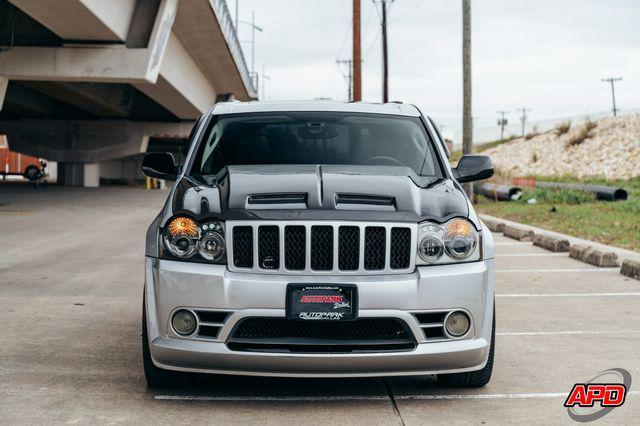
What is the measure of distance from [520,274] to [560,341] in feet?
16.4

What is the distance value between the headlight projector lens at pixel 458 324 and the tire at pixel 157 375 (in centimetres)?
158

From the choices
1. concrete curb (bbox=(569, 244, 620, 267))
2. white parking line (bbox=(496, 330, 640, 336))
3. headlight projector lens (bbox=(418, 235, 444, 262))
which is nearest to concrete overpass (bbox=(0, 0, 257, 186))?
concrete curb (bbox=(569, 244, 620, 267))

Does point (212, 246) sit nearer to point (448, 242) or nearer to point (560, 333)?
point (448, 242)

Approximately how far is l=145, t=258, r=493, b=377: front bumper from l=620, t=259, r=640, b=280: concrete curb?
701 centimetres

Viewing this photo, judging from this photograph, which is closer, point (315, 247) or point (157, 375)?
point (315, 247)

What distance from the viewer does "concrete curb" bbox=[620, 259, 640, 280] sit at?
39.5 feet

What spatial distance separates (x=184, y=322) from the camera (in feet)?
18.2

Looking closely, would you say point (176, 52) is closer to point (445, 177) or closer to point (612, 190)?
point (612, 190)

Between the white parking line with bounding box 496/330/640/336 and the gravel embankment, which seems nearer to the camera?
the white parking line with bounding box 496/330/640/336

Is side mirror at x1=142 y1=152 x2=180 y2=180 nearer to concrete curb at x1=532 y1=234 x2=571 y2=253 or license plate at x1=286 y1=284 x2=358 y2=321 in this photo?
license plate at x1=286 y1=284 x2=358 y2=321

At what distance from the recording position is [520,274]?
1278 centimetres

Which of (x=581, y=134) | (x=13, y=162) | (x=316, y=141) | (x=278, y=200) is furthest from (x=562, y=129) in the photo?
(x=278, y=200)

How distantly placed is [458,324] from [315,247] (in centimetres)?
92

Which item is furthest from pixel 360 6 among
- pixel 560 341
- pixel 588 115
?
pixel 588 115
